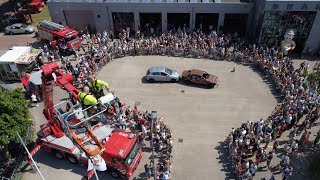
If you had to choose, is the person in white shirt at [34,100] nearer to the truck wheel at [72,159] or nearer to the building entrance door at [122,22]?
the truck wheel at [72,159]

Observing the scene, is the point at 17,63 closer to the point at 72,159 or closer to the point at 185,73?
the point at 72,159

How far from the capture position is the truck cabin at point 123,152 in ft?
59.5

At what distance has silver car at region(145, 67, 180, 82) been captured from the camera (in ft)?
86.7

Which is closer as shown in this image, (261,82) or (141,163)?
(141,163)

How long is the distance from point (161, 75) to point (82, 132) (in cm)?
973

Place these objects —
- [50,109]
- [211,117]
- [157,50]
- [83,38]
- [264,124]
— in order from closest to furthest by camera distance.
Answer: [50,109], [264,124], [211,117], [157,50], [83,38]

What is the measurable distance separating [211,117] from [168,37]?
35.5ft

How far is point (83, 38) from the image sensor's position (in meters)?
32.5

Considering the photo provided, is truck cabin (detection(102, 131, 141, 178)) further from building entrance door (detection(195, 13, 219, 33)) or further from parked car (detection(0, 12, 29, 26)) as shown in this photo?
parked car (detection(0, 12, 29, 26))

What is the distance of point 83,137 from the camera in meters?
18.4

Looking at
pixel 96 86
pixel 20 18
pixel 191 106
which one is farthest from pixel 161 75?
pixel 20 18

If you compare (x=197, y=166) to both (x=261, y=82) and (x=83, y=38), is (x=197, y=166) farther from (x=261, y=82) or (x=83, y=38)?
(x=83, y=38)

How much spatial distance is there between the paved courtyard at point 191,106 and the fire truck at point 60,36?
4.54m

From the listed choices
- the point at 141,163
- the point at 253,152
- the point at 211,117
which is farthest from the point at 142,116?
the point at 253,152
